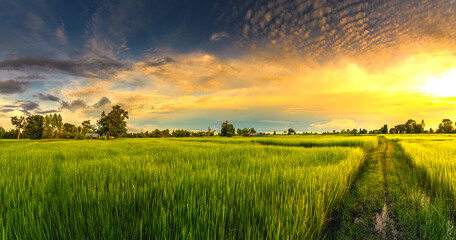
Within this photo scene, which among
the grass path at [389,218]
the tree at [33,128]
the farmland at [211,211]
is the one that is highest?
the tree at [33,128]

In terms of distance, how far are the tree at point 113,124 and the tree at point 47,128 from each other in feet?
91.3

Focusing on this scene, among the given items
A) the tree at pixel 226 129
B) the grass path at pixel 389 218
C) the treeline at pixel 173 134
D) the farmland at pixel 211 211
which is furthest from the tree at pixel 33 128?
the grass path at pixel 389 218

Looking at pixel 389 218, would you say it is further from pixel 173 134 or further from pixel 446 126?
pixel 446 126

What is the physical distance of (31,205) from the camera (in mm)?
1665

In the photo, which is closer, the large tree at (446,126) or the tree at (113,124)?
the tree at (113,124)

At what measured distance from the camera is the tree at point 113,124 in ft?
159

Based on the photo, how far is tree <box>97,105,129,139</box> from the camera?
4850cm

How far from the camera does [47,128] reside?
207 ft

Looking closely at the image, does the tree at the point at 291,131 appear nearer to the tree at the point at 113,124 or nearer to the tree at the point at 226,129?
the tree at the point at 226,129

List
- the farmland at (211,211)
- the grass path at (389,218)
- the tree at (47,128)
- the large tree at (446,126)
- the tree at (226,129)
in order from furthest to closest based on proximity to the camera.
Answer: the large tree at (446,126), the tree at (226,129), the tree at (47,128), the grass path at (389,218), the farmland at (211,211)

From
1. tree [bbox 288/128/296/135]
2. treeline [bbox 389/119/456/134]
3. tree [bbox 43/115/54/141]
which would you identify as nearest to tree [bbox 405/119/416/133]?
treeline [bbox 389/119/456/134]

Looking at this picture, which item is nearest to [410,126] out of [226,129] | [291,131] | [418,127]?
[418,127]

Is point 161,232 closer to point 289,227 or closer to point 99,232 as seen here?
point 99,232

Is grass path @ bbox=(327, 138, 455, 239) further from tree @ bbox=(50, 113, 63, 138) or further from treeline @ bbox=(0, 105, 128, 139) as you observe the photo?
tree @ bbox=(50, 113, 63, 138)
